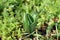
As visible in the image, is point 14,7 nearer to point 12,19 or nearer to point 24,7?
point 24,7

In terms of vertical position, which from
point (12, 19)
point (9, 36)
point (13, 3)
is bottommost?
Answer: point (9, 36)

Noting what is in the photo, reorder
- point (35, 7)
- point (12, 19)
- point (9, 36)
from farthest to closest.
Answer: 1. point (35, 7)
2. point (12, 19)
3. point (9, 36)

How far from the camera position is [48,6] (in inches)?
100

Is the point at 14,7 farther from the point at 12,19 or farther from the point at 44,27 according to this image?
the point at 44,27

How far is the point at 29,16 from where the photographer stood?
243cm

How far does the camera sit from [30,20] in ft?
7.88

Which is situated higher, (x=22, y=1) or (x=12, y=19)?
(x=22, y=1)

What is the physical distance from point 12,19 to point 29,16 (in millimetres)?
219

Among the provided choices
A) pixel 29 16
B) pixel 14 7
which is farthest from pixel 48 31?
pixel 14 7

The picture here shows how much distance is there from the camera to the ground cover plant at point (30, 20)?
230 cm

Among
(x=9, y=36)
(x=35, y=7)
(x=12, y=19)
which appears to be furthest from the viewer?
(x=35, y=7)

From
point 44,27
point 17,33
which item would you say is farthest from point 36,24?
point 17,33

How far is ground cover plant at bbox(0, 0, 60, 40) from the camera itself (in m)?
2.30

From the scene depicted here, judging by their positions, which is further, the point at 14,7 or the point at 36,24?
the point at 14,7
